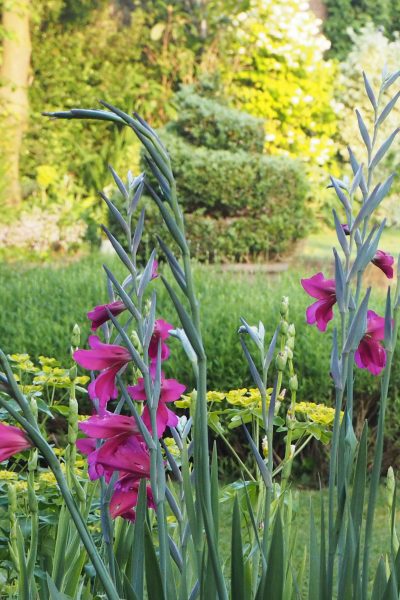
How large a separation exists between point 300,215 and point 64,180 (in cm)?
267

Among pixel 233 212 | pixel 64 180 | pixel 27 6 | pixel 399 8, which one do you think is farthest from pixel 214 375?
pixel 399 8

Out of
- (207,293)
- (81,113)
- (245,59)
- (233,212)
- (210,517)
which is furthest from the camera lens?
(245,59)

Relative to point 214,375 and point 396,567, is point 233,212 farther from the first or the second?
point 396,567

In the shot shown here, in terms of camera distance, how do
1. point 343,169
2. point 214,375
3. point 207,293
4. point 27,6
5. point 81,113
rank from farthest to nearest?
point 343,169
point 27,6
point 207,293
point 214,375
point 81,113

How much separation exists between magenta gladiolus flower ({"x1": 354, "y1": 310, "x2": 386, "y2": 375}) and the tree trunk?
354 inches

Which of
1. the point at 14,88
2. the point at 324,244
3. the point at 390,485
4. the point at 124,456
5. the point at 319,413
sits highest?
the point at 14,88

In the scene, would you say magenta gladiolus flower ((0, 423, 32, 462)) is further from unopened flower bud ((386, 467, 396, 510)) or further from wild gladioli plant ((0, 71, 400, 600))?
unopened flower bud ((386, 467, 396, 510))

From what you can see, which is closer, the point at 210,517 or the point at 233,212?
the point at 210,517

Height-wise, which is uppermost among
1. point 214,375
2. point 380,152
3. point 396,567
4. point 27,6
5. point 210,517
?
point 27,6

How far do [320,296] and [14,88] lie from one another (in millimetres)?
9314

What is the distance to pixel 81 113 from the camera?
3.07 ft

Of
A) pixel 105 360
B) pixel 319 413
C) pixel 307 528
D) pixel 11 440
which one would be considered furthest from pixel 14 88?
pixel 11 440

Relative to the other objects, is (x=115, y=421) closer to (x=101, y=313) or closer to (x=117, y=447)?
(x=117, y=447)

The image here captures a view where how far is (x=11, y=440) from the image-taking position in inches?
41.2
